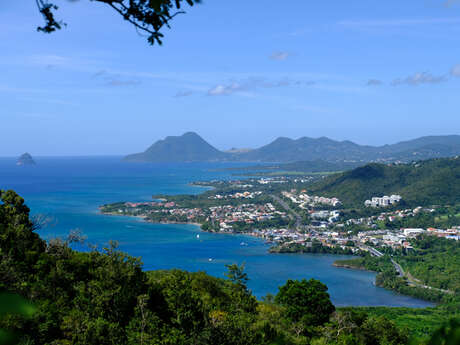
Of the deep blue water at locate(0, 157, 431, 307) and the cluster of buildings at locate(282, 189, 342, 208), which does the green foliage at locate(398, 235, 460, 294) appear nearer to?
the deep blue water at locate(0, 157, 431, 307)

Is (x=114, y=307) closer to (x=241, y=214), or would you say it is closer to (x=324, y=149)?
(x=241, y=214)

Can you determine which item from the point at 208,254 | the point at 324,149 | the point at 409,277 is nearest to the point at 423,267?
the point at 409,277

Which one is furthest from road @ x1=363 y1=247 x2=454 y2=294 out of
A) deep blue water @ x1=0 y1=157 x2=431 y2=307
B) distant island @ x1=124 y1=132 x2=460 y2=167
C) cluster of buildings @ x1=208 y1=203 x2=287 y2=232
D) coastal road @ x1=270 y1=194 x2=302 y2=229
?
distant island @ x1=124 y1=132 x2=460 y2=167

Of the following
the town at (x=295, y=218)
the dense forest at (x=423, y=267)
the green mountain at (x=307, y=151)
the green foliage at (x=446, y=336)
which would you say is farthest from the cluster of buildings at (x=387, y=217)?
the green mountain at (x=307, y=151)

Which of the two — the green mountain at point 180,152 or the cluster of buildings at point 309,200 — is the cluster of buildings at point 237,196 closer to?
the cluster of buildings at point 309,200

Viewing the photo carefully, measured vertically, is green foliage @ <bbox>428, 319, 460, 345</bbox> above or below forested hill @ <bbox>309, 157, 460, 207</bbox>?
above
